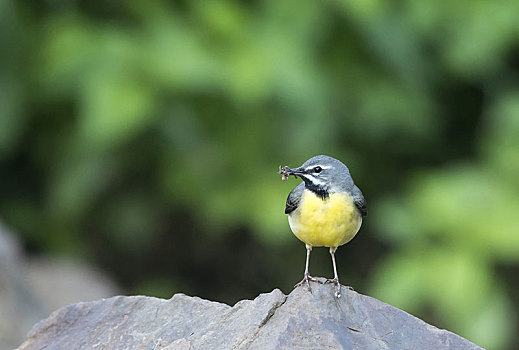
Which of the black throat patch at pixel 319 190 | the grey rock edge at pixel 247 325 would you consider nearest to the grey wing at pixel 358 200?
the black throat patch at pixel 319 190

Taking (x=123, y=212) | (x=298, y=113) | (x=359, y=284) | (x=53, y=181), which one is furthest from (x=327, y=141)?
(x=53, y=181)

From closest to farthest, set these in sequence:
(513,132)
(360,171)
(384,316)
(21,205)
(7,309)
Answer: (384,316)
(7,309)
(513,132)
(360,171)
(21,205)

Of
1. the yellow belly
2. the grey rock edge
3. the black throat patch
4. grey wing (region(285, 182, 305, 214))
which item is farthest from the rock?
the black throat patch

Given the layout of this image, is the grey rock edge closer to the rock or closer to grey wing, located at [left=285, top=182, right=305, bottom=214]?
grey wing, located at [left=285, top=182, right=305, bottom=214]

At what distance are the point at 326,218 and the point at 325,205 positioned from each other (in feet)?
0.28

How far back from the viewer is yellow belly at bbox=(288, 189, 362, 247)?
4.64 m

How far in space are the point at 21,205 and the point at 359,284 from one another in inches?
167

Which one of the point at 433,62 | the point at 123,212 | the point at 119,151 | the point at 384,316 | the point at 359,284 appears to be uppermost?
the point at 433,62

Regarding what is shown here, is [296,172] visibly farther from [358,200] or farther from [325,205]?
[358,200]

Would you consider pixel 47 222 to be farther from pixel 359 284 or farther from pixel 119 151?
pixel 359 284

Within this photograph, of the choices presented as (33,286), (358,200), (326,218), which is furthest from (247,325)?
(33,286)

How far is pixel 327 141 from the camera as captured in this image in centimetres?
830

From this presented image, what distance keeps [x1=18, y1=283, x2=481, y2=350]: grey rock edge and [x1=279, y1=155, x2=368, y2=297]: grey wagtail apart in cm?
31

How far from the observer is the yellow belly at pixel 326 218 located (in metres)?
4.64
